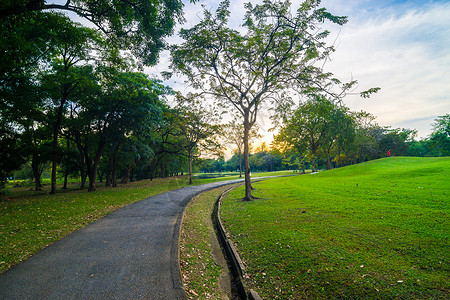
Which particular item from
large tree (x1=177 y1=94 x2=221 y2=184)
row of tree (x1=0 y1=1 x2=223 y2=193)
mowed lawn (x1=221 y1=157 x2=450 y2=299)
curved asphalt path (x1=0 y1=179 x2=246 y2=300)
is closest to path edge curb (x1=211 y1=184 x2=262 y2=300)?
mowed lawn (x1=221 y1=157 x2=450 y2=299)

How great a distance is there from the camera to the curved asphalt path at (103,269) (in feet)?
10.9

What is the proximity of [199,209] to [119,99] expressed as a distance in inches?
531

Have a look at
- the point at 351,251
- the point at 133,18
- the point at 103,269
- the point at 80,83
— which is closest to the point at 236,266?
the point at 351,251

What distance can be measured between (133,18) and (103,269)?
9.70m

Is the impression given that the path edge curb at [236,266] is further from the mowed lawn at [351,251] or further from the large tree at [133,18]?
the large tree at [133,18]

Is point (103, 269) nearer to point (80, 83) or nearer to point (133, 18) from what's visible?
point (133, 18)

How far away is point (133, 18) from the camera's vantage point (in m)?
8.37

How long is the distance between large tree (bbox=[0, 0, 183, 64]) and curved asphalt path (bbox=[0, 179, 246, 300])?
7.41m

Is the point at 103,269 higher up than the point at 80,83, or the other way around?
the point at 80,83

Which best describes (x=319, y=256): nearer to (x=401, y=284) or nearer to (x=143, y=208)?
(x=401, y=284)

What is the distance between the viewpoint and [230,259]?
504cm

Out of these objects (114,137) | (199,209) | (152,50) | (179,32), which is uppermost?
(179,32)

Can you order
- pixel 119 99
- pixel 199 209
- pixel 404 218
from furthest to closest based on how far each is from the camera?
pixel 119 99 → pixel 199 209 → pixel 404 218

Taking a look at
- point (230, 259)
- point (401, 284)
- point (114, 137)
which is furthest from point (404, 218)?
point (114, 137)
